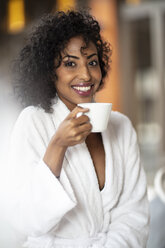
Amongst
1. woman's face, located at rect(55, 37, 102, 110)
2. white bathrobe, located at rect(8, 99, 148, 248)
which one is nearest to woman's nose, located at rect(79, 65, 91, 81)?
woman's face, located at rect(55, 37, 102, 110)

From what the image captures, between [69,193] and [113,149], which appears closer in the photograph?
[69,193]

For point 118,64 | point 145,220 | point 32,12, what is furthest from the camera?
point 118,64

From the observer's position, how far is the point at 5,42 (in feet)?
14.8

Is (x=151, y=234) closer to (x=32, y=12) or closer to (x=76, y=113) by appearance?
(x=76, y=113)

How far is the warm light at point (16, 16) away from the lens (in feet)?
14.0

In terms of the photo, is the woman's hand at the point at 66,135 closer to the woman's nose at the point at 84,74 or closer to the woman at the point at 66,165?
the woman at the point at 66,165

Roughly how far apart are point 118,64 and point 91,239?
438 centimetres

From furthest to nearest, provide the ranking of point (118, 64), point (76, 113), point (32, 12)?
point (118, 64) → point (32, 12) → point (76, 113)

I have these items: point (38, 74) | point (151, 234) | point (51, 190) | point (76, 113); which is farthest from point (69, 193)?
point (151, 234)

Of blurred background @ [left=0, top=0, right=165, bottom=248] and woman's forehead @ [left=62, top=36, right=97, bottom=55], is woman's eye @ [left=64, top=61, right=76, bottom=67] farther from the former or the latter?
blurred background @ [left=0, top=0, right=165, bottom=248]

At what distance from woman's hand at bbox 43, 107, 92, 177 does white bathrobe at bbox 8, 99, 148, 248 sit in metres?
0.02

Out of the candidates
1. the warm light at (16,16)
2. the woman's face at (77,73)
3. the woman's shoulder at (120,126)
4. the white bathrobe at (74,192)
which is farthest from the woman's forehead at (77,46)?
the warm light at (16,16)

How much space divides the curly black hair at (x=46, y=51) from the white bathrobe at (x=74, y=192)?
51 millimetres

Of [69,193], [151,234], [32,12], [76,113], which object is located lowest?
[151,234]
